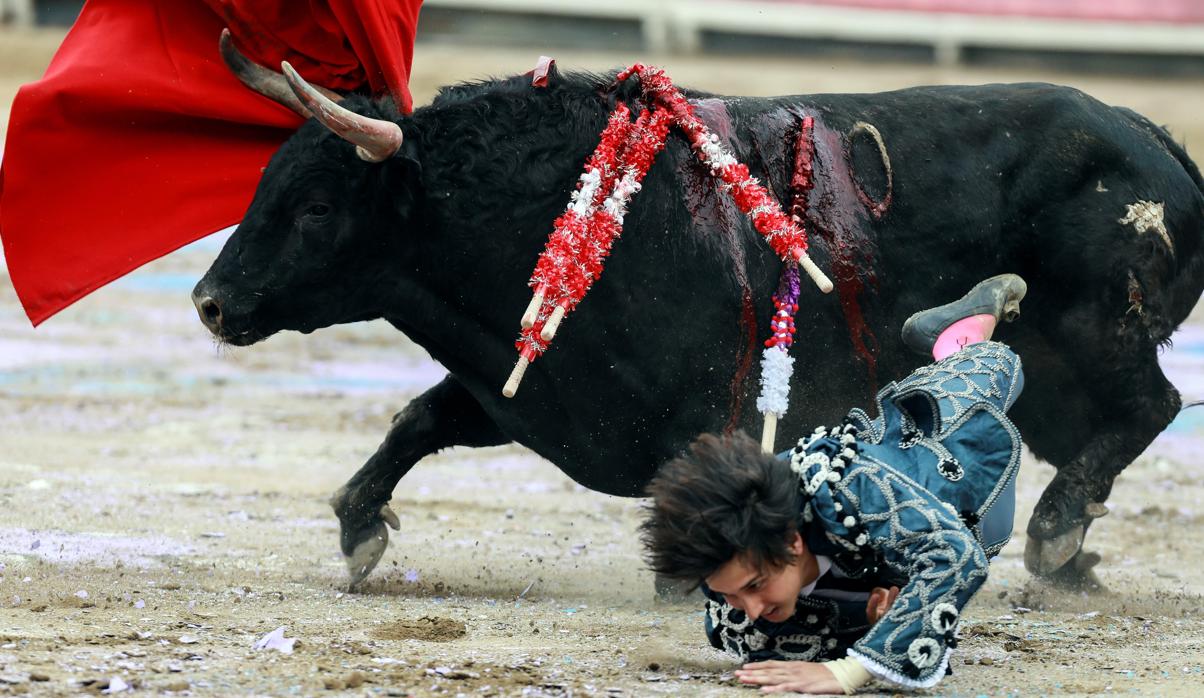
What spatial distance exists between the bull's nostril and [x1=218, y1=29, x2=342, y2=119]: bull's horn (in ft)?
2.17

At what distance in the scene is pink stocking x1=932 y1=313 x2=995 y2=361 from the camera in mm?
4879

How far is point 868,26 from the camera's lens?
2167 centimetres

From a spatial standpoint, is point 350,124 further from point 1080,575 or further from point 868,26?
point 868,26

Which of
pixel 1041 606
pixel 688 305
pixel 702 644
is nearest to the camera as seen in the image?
pixel 702 644

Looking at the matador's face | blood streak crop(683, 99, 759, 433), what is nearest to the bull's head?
blood streak crop(683, 99, 759, 433)

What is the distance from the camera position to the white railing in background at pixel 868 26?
21.2 metres

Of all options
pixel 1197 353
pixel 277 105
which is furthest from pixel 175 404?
pixel 1197 353

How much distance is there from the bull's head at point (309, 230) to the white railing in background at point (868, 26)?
16.7 metres

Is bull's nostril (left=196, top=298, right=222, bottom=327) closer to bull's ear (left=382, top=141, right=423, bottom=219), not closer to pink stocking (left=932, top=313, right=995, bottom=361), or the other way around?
bull's ear (left=382, top=141, right=423, bottom=219)

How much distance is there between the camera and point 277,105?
5.54 m

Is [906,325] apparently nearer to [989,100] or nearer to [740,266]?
[740,266]

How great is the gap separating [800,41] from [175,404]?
13842 mm

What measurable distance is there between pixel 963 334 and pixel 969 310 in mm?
136

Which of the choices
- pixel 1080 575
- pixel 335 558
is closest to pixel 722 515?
pixel 1080 575
